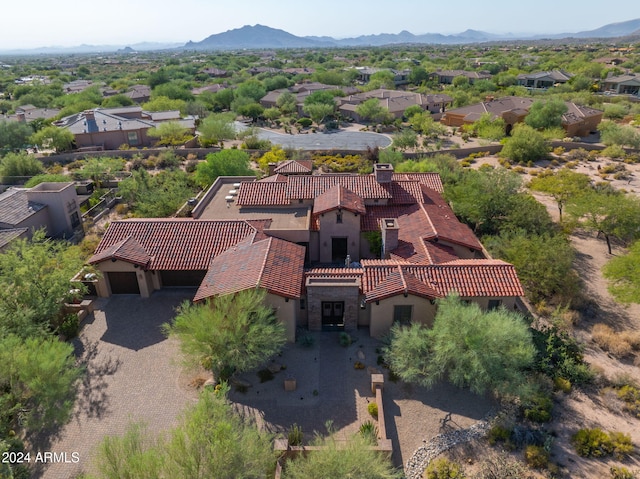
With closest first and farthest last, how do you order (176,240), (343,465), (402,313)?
1. (343,465)
2. (402,313)
3. (176,240)

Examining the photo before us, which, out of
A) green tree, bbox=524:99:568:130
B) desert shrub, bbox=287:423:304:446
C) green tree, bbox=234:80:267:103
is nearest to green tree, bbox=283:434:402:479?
desert shrub, bbox=287:423:304:446

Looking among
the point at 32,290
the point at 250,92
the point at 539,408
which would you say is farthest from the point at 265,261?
the point at 250,92

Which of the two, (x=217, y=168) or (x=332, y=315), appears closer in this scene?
(x=332, y=315)

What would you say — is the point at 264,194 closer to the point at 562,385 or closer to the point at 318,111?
the point at 562,385

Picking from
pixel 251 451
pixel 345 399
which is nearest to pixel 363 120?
pixel 345 399

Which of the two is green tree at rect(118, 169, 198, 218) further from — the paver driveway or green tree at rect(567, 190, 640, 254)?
green tree at rect(567, 190, 640, 254)
